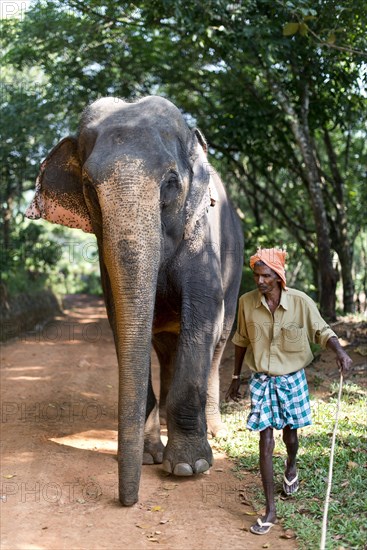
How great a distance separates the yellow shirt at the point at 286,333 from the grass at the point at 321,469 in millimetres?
958

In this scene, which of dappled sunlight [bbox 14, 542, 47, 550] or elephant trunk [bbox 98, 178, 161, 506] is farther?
elephant trunk [bbox 98, 178, 161, 506]

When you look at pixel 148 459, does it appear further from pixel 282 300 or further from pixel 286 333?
pixel 282 300

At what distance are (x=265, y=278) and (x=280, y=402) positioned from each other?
2.72ft

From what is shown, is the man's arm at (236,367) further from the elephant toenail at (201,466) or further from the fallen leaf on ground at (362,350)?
the fallen leaf on ground at (362,350)

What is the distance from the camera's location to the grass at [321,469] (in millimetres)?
4652

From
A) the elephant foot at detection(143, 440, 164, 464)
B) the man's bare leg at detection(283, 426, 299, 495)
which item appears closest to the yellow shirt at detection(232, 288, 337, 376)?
the man's bare leg at detection(283, 426, 299, 495)

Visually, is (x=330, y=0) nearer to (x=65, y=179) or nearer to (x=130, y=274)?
(x=65, y=179)

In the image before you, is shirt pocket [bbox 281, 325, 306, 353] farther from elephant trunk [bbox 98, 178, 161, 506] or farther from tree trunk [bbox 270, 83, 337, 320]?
tree trunk [bbox 270, 83, 337, 320]

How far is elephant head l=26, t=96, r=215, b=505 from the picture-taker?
192 inches

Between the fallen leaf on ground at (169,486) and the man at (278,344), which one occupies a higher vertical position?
the man at (278,344)

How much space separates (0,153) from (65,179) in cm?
818

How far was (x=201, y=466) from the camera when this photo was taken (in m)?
5.79

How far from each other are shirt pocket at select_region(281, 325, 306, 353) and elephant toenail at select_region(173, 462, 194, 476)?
1.37 meters

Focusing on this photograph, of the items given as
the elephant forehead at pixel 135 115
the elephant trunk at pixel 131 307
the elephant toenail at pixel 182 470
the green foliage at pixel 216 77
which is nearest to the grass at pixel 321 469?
the elephant toenail at pixel 182 470
